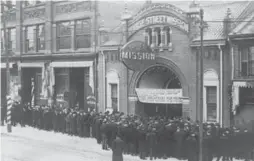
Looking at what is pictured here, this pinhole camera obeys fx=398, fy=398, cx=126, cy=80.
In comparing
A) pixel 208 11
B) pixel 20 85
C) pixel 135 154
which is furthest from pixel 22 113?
pixel 208 11

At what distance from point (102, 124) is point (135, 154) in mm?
2226

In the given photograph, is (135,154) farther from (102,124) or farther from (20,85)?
(20,85)

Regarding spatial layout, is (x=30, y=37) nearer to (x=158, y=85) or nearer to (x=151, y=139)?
(x=158, y=85)

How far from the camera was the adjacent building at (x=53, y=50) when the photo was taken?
2967 cm

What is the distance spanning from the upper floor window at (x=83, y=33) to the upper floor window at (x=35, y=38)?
4.44 m

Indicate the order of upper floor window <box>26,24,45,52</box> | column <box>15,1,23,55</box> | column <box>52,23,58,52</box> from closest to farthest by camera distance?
1. column <box>52,23,58,52</box>
2. upper floor window <box>26,24,45,52</box>
3. column <box>15,1,23,55</box>

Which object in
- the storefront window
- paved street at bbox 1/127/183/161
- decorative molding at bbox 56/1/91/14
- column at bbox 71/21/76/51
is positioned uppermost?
decorative molding at bbox 56/1/91/14

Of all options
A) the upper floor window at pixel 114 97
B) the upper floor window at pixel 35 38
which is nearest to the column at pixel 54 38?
the upper floor window at pixel 35 38

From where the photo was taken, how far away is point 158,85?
25422 millimetres

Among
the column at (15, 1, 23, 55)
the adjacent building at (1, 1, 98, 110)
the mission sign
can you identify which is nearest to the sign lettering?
the mission sign

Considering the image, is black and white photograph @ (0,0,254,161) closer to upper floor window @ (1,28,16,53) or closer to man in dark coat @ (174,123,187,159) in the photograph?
man in dark coat @ (174,123,187,159)

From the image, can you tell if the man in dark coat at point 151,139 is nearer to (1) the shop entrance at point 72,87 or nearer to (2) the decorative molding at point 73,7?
(1) the shop entrance at point 72,87

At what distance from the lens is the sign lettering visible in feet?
72.8

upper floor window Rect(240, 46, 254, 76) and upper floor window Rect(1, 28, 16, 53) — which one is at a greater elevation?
upper floor window Rect(1, 28, 16, 53)
